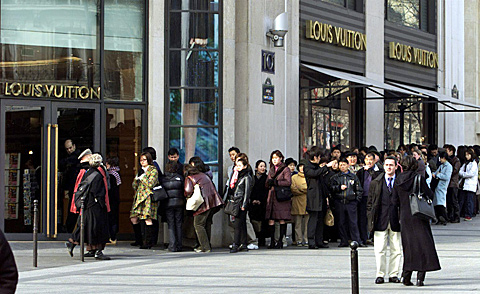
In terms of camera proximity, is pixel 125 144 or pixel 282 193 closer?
pixel 282 193

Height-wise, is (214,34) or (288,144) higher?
(214,34)

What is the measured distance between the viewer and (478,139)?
33.8 m

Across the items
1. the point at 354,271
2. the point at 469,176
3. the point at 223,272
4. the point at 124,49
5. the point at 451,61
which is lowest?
the point at 223,272

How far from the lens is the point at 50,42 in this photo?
55.5 ft

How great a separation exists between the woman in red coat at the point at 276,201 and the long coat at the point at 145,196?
7.06 feet

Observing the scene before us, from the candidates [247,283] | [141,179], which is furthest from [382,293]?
[141,179]

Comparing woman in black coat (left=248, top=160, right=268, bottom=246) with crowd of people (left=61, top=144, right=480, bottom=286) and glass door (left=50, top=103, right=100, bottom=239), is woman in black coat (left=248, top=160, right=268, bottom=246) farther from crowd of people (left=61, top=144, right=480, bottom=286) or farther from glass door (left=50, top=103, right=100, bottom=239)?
glass door (left=50, top=103, right=100, bottom=239)

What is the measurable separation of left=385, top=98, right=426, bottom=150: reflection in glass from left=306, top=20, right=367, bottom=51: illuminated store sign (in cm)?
246

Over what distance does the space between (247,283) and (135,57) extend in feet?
23.5

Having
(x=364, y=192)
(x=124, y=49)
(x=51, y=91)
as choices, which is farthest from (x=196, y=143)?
(x=364, y=192)

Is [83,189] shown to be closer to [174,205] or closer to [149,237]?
[174,205]

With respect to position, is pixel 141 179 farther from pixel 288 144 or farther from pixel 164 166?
pixel 288 144

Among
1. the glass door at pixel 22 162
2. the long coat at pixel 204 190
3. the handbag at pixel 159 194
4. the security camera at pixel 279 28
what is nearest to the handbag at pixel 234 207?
the long coat at pixel 204 190

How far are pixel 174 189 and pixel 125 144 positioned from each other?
6.30ft
